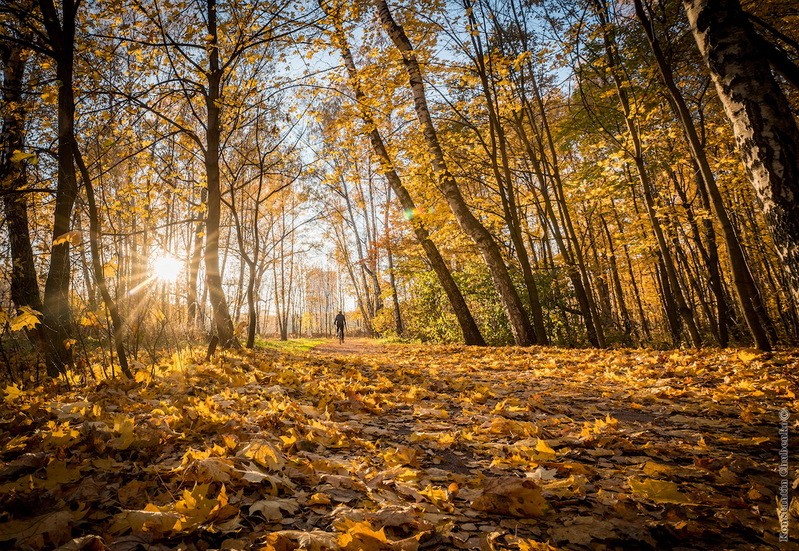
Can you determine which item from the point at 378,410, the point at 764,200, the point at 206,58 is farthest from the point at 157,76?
the point at 764,200

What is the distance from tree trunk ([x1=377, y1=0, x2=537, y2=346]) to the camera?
8.22 metres

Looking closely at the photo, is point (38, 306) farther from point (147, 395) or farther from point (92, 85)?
point (147, 395)

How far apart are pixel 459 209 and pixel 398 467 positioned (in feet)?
23.7

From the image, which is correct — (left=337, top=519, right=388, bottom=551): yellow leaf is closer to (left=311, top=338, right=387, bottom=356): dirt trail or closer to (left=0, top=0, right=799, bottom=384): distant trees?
(left=0, top=0, right=799, bottom=384): distant trees

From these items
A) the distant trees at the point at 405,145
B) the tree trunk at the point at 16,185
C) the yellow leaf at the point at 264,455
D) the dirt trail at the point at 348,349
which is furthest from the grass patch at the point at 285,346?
the yellow leaf at the point at 264,455

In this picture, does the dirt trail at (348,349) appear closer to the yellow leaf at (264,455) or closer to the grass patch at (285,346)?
the grass patch at (285,346)

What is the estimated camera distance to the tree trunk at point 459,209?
324 inches

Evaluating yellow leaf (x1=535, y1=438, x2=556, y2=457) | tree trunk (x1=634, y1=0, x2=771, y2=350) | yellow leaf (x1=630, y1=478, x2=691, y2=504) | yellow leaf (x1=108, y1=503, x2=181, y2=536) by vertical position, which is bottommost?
yellow leaf (x1=630, y1=478, x2=691, y2=504)

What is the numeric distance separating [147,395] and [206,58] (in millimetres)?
6071

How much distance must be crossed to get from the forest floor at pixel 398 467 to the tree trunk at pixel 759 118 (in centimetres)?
128

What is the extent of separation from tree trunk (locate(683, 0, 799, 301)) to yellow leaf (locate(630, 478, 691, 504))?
2.05m

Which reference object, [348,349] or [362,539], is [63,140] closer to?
[362,539]

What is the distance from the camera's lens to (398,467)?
1957mm

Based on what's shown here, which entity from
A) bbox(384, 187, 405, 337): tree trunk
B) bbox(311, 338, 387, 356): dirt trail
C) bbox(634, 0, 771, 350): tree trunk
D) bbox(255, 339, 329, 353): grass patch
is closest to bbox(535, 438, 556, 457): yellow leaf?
bbox(634, 0, 771, 350): tree trunk
